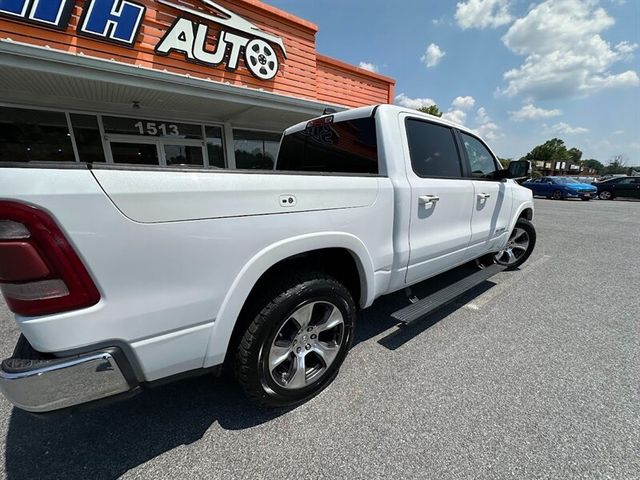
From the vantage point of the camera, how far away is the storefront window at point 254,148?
8.45 metres

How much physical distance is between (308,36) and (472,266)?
6.95m

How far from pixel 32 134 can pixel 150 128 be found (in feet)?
7.01

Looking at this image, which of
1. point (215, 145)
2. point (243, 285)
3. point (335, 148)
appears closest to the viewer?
point (243, 285)

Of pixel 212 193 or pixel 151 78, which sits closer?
pixel 212 193

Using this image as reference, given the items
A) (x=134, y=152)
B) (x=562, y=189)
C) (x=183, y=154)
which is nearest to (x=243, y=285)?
(x=134, y=152)

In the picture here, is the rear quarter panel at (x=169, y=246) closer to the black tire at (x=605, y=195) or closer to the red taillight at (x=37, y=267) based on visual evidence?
the red taillight at (x=37, y=267)

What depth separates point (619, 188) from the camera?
770 inches

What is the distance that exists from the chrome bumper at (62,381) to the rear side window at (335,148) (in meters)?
2.05

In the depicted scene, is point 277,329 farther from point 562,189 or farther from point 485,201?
point 562,189

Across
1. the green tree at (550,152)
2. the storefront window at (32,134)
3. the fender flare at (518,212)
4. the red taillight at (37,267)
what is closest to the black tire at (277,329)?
the red taillight at (37,267)

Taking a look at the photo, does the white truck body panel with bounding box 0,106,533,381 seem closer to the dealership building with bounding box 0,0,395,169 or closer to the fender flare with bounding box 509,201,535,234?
the fender flare with bounding box 509,201,535,234

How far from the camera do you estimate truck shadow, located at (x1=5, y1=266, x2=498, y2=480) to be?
5.12ft

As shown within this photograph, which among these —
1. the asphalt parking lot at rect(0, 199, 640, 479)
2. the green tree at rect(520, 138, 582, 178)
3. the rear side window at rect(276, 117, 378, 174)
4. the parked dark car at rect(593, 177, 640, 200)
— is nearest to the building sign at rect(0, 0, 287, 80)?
the rear side window at rect(276, 117, 378, 174)

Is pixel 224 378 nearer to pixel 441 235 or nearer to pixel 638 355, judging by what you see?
pixel 441 235
